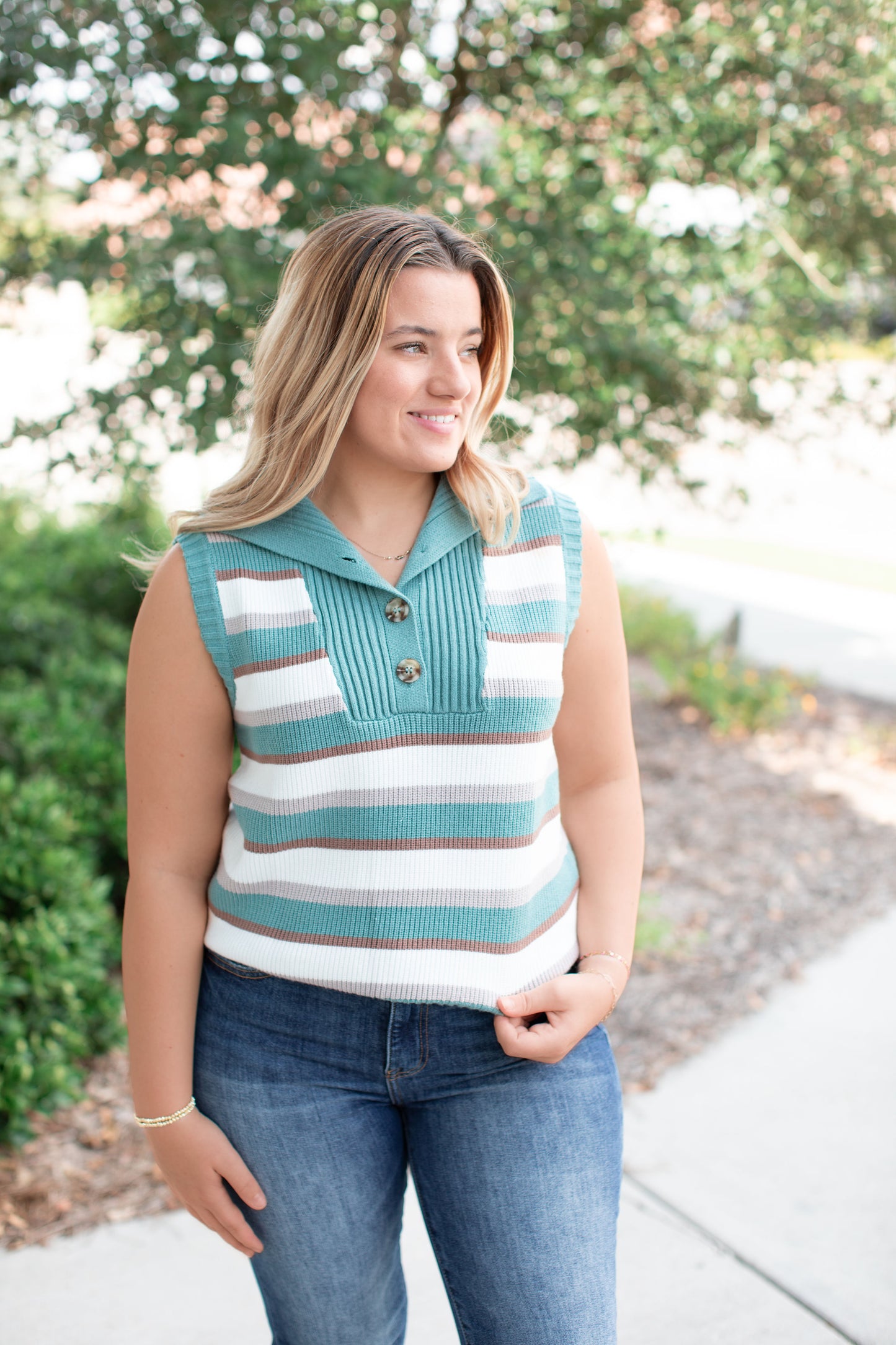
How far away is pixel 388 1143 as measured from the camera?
1.51 m

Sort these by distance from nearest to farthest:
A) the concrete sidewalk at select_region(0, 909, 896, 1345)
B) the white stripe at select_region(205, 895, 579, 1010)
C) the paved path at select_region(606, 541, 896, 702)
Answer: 1. the white stripe at select_region(205, 895, 579, 1010)
2. the concrete sidewalk at select_region(0, 909, 896, 1345)
3. the paved path at select_region(606, 541, 896, 702)

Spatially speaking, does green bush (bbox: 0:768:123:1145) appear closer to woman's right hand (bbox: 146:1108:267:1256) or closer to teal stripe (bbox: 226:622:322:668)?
woman's right hand (bbox: 146:1108:267:1256)

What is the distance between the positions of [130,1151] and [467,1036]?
175 centimetres

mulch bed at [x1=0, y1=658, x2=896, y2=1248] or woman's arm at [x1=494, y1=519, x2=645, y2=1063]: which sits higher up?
woman's arm at [x1=494, y1=519, x2=645, y2=1063]

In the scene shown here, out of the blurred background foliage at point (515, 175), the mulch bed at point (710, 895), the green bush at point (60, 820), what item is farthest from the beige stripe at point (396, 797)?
the blurred background foliage at point (515, 175)

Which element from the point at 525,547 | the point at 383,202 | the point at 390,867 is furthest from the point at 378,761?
the point at 383,202

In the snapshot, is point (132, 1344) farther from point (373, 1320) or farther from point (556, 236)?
point (556, 236)

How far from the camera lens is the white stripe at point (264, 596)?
4.72 feet

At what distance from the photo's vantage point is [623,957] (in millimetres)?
1615

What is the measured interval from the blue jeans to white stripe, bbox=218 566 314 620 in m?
0.48

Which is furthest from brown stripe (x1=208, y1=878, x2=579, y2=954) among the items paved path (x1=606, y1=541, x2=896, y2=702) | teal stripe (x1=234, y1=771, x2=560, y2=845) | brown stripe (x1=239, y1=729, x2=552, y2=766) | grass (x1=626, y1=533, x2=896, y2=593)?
Answer: grass (x1=626, y1=533, x2=896, y2=593)

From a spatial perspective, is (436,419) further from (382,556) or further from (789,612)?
(789,612)

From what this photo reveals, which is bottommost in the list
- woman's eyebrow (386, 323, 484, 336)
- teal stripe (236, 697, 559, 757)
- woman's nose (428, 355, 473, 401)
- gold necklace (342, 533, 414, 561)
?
teal stripe (236, 697, 559, 757)

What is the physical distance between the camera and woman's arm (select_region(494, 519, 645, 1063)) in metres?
1.58
